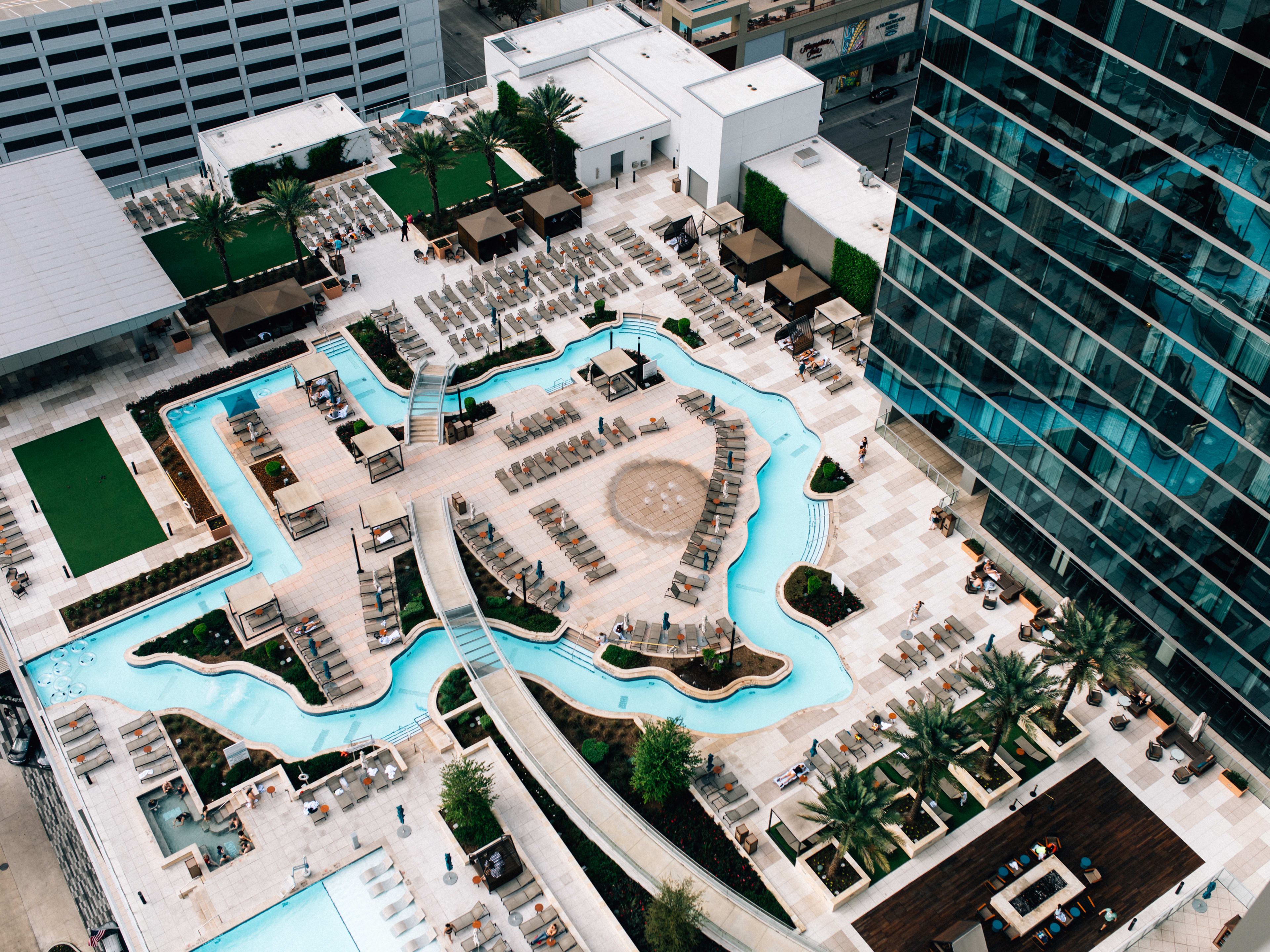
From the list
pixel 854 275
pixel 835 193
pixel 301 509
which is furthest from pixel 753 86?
pixel 301 509

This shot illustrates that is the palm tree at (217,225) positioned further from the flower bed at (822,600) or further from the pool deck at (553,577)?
the flower bed at (822,600)

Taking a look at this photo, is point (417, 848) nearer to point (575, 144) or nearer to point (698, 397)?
point (698, 397)

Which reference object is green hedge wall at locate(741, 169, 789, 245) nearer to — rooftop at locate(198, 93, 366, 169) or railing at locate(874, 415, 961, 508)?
railing at locate(874, 415, 961, 508)

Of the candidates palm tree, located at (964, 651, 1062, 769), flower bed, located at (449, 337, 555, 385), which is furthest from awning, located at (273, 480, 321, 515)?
palm tree, located at (964, 651, 1062, 769)

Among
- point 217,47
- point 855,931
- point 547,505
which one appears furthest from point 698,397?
point 217,47

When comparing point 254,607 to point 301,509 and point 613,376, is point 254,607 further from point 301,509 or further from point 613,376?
point 613,376
